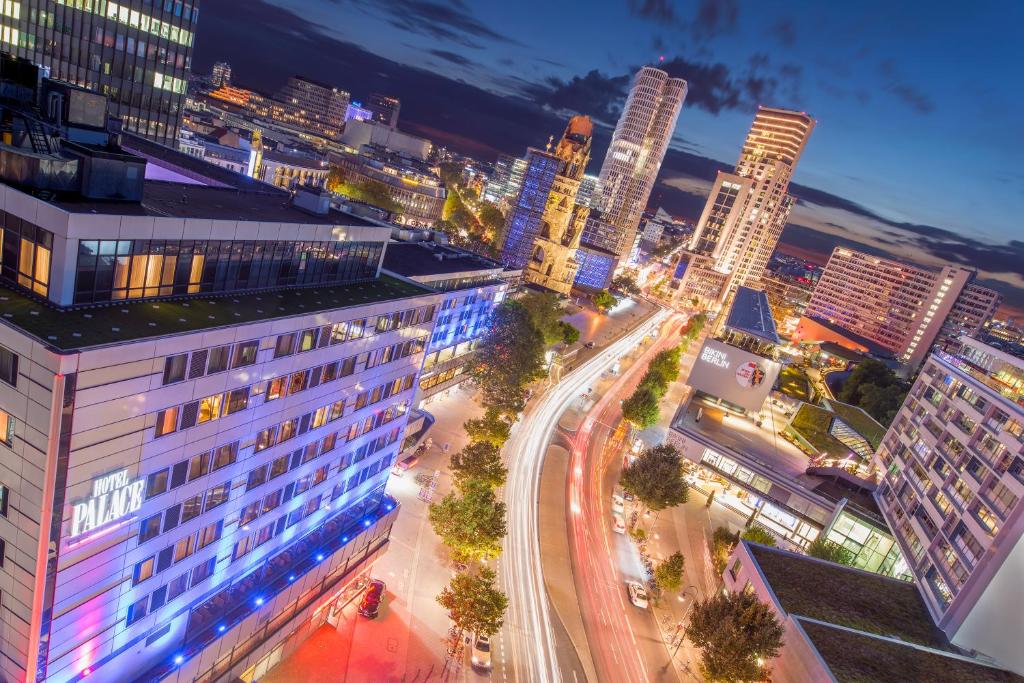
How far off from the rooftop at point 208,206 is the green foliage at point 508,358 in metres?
45.6

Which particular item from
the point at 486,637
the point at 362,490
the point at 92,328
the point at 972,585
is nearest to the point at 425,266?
the point at 362,490

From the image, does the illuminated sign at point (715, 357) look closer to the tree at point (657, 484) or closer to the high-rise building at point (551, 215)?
the tree at point (657, 484)

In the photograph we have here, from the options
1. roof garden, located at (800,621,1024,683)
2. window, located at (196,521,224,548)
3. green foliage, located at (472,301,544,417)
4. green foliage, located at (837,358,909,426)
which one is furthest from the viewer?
green foliage, located at (837,358,909,426)

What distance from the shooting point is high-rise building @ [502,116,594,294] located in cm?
17262

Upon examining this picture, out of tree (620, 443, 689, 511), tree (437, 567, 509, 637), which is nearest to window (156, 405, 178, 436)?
tree (437, 567, 509, 637)

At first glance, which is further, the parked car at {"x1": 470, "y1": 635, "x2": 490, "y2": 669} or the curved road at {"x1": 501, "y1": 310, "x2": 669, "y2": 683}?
the curved road at {"x1": 501, "y1": 310, "x2": 669, "y2": 683}

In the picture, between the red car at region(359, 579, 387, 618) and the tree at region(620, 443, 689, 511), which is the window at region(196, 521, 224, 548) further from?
the tree at region(620, 443, 689, 511)

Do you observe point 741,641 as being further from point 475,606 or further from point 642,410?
point 642,410

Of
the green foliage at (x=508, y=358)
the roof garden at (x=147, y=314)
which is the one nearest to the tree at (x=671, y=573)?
the green foliage at (x=508, y=358)

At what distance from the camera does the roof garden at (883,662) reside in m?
46.8

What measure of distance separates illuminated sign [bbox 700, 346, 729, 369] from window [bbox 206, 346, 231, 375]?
93292 millimetres

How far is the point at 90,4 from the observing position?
86.4 meters

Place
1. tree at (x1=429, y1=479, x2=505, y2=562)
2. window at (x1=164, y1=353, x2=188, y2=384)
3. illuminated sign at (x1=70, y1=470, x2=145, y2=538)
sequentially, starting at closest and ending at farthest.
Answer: illuminated sign at (x1=70, y1=470, x2=145, y2=538) → window at (x1=164, y1=353, x2=188, y2=384) → tree at (x1=429, y1=479, x2=505, y2=562)

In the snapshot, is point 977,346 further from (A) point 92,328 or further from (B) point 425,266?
(A) point 92,328
